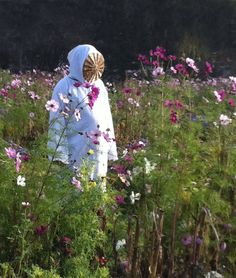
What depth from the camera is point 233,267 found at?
3.17 m

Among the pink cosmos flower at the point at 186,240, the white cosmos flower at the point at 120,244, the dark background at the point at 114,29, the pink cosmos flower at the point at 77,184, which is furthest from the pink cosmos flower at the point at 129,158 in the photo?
the dark background at the point at 114,29

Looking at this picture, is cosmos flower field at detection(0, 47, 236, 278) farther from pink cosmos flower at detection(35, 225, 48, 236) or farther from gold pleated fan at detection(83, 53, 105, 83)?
gold pleated fan at detection(83, 53, 105, 83)

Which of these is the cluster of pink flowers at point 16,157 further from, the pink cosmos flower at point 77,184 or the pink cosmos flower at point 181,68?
the pink cosmos flower at point 181,68

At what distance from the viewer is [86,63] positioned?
460cm

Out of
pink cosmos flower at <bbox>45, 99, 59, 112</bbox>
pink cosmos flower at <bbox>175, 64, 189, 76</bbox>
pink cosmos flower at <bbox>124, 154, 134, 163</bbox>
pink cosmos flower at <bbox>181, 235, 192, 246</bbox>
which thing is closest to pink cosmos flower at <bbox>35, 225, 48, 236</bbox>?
pink cosmos flower at <bbox>181, 235, 192, 246</bbox>

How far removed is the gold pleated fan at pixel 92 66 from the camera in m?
4.60

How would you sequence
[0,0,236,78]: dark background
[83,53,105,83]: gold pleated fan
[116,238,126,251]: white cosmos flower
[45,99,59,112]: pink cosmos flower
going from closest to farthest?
[116,238,126,251]: white cosmos flower → [45,99,59,112]: pink cosmos flower → [83,53,105,83]: gold pleated fan → [0,0,236,78]: dark background

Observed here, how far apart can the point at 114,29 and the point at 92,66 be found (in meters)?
20.3

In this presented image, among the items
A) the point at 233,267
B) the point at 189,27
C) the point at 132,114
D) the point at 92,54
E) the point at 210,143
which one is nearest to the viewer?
the point at 233,267

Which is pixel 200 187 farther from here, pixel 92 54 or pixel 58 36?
pixel 58 36

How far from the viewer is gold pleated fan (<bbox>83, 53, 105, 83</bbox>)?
460 cm

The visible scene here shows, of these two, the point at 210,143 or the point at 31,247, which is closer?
the point at 31,247

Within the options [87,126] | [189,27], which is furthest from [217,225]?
[189,27]

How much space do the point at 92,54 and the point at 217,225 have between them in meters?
1.83
